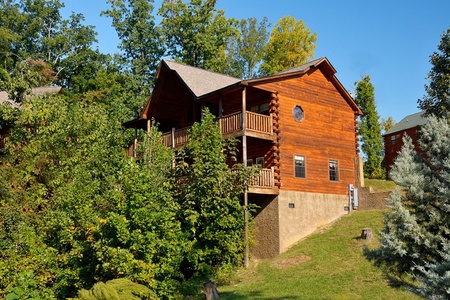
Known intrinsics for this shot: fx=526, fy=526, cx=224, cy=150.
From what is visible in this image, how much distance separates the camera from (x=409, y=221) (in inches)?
456

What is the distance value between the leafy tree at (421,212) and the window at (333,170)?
16.6m

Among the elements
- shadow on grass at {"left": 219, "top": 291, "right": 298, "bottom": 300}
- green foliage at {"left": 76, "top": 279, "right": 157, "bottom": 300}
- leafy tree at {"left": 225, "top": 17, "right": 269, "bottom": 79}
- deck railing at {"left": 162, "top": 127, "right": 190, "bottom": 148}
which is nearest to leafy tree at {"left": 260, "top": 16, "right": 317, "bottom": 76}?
leafy tree at {"left": 225, "top": 17, "right": 269, "bottom": 79}

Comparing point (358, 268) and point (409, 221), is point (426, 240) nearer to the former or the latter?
point (409, 221)

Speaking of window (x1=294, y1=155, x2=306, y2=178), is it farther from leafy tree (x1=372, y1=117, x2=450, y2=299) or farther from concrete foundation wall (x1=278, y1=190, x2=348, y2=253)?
leafy tree (x1=372, y1=117, x2=450, y2=299)

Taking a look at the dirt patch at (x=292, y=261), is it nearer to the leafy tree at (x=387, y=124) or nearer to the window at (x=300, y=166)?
the window at (x=300, y=166)

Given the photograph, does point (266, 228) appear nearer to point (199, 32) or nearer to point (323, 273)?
point (323, 273)

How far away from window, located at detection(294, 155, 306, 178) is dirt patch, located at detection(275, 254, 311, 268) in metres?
5.13

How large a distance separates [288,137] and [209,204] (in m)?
7.11

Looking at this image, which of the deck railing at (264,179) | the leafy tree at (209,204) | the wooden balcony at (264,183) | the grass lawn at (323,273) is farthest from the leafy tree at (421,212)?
the deck railing at (264,179)

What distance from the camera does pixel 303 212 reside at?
1054 inches

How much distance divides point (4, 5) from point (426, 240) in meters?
54.4

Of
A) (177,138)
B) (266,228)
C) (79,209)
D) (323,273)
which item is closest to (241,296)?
(323,273)

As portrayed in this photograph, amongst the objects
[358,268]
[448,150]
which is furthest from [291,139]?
[448,150]

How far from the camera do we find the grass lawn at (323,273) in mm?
18641
